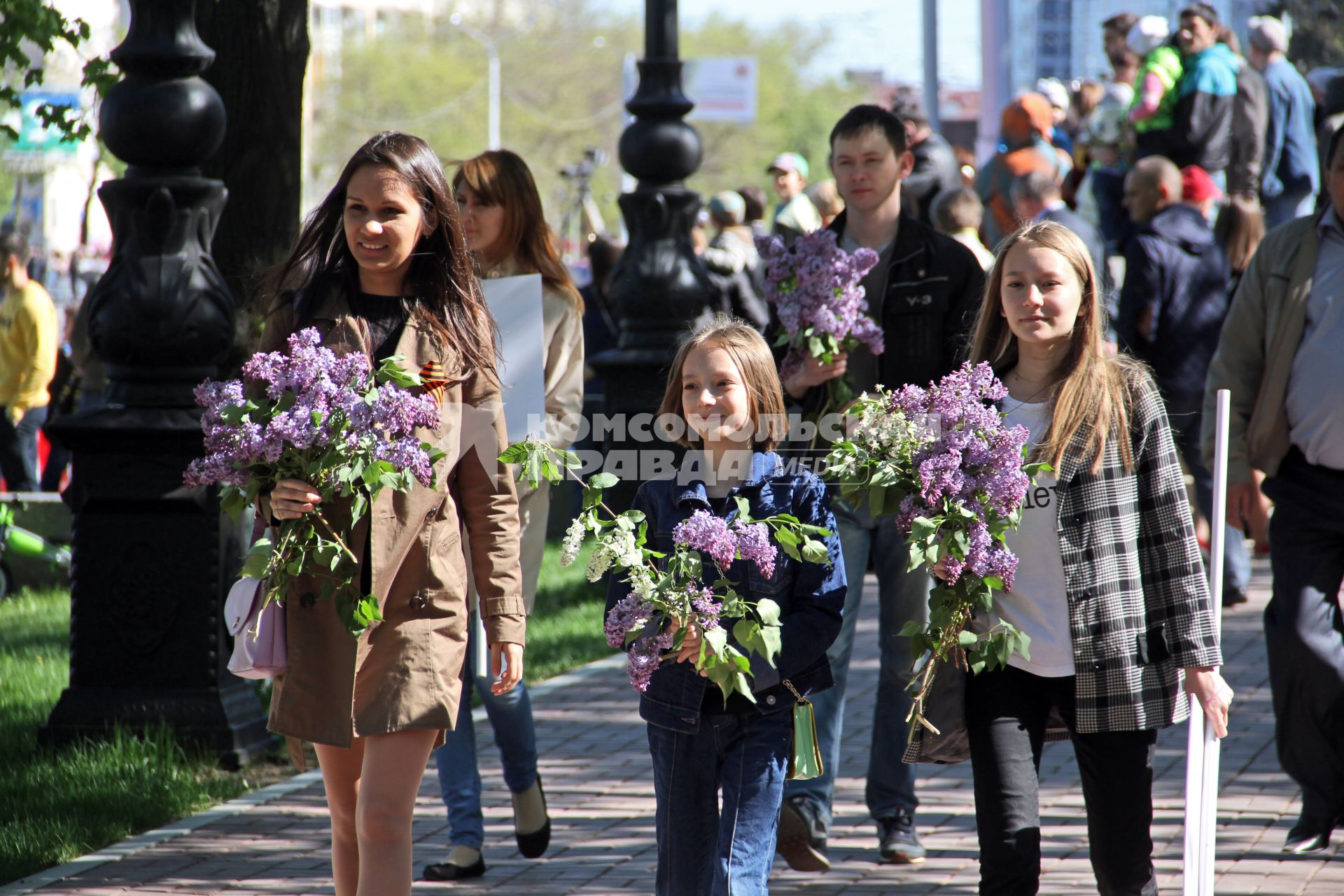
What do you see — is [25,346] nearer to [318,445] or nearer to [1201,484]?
[1201,484]

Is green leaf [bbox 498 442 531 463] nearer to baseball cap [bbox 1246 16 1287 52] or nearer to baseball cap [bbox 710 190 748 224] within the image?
baseball cap [bbox 710 190 748 224]

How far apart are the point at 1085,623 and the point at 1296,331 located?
1814 mm

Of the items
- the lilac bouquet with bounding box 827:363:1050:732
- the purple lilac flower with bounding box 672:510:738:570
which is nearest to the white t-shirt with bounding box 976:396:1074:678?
the lilac bouquet with bounding box 827:363:1050:732

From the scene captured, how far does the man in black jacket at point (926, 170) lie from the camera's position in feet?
34.1

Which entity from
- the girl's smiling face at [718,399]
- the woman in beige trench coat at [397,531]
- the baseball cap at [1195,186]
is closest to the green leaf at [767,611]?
the girl's smiling face at [718,399]

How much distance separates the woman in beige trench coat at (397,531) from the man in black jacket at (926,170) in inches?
261

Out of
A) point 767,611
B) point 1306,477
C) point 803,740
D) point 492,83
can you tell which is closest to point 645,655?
point 767,611

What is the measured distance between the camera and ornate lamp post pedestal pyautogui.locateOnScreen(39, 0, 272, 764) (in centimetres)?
617

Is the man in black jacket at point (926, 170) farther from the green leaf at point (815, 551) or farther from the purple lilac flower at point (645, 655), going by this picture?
the purple lilac flower at point (645, 655)

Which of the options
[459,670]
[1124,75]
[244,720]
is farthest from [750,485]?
[1124,75]

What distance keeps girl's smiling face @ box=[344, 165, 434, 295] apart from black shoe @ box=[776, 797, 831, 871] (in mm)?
2087

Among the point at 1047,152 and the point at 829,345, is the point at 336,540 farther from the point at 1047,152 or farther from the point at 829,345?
the point at 1047,152

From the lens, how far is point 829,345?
503 centimetres

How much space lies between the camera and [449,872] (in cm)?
497
